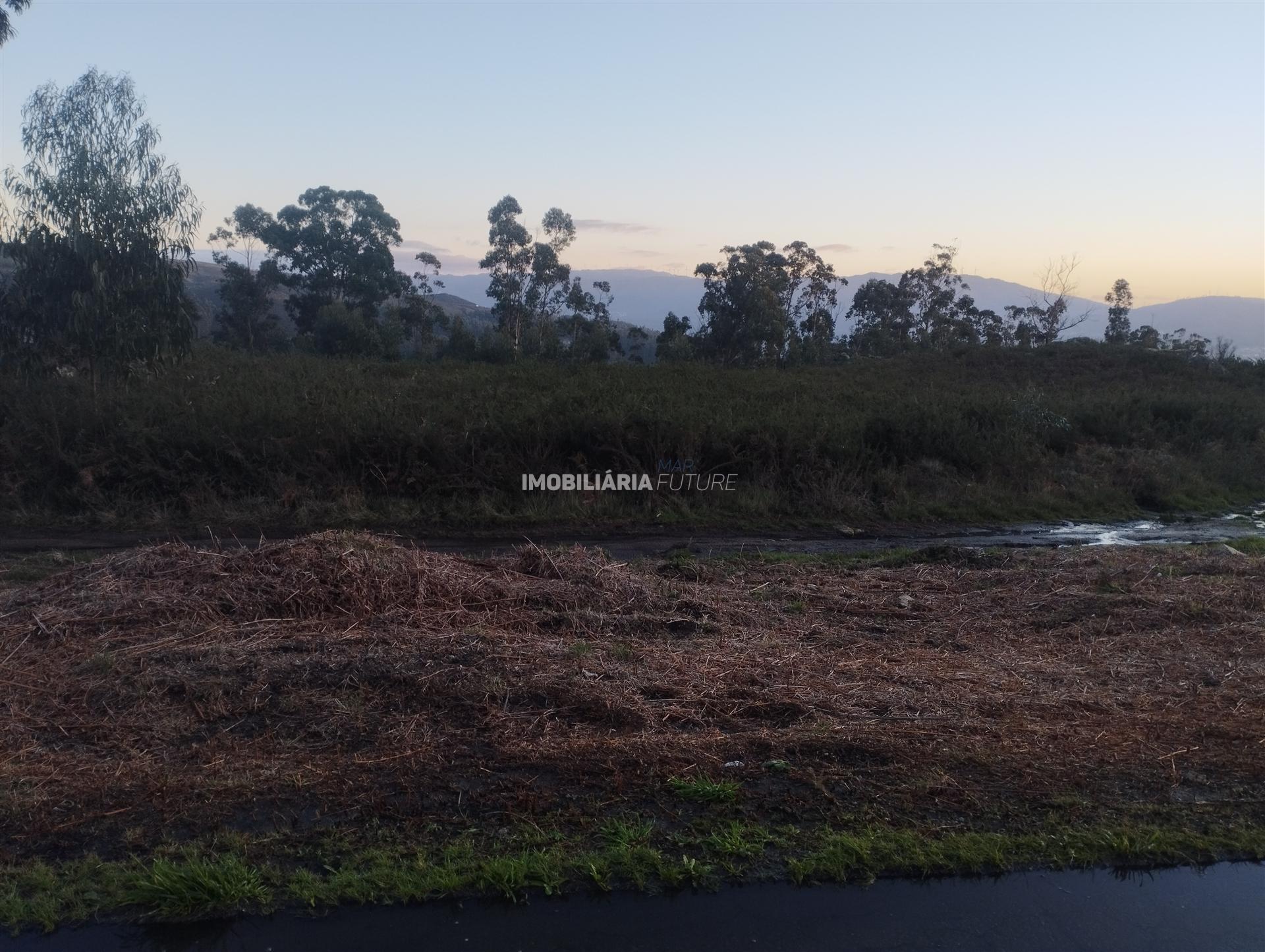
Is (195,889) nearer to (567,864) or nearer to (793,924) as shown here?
(567,864)

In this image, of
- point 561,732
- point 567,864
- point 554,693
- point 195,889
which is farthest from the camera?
point 554,693

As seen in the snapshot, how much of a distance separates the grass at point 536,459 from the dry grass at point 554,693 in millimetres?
6348

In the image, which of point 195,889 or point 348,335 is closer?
point 195,889

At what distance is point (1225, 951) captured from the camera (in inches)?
140

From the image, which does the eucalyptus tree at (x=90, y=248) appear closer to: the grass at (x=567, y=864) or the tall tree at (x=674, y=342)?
the grass at (x=567, y=864)

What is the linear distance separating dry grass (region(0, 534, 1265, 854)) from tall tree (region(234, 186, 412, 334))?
3939 cm

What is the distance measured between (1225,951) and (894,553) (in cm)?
778

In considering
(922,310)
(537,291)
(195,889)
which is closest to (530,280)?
(537,291)

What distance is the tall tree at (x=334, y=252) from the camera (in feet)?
146

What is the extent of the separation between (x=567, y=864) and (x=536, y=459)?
11.5 meters

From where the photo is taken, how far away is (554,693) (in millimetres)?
5465

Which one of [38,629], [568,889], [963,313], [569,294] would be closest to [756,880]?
[568,889]

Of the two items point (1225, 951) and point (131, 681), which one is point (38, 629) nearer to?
point (131, 681)

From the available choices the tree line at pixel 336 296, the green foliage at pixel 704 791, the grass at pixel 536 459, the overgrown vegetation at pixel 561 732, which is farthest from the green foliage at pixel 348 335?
the green foliage at pixel 704 791
